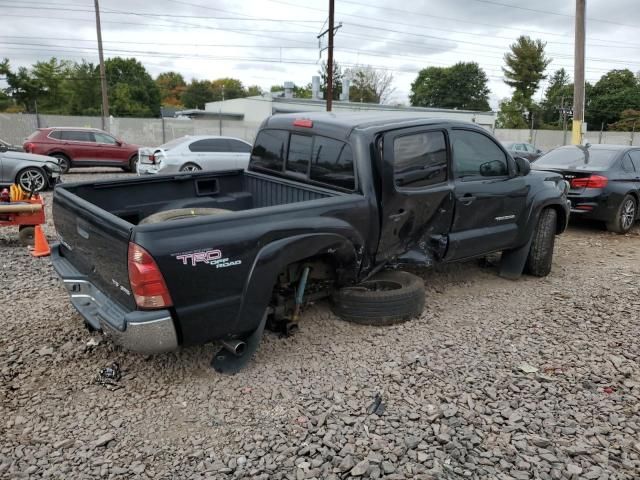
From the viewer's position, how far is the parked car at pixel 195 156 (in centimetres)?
1313

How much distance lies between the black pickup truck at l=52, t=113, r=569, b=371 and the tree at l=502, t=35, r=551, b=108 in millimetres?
69058

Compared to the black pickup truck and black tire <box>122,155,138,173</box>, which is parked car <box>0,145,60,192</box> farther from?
the black pickup truck

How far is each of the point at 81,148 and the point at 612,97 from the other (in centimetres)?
6156

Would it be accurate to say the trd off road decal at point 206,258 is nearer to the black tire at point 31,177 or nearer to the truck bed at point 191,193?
the truck bed at point 191,193

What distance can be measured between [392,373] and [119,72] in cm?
8058

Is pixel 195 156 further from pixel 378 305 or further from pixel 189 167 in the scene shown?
pixel 378 305

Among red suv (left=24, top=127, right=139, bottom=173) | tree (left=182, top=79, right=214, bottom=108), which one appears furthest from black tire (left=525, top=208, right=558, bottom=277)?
tree (left=182, top=79, right=214, bottom=108)

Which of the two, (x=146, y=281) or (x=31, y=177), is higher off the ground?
(x=31, y=177)

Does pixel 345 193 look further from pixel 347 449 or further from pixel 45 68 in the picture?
pixel 45 68

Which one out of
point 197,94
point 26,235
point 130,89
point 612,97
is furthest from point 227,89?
point 26,235

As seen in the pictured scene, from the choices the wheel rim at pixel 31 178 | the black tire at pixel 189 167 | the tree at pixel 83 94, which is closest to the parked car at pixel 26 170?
the wheel rim at pixel 31 178

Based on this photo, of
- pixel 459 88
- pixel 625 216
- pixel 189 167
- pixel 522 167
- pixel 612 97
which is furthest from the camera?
pixel 459 88

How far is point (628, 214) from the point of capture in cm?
898

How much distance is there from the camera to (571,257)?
23.8ft
